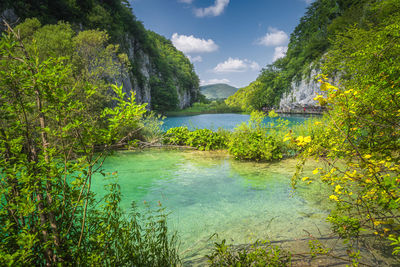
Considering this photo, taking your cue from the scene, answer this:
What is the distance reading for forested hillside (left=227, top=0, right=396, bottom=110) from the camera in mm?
38625

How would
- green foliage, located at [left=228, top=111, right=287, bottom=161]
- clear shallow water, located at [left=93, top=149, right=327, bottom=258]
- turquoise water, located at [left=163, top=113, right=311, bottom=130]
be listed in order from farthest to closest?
1. turquoise water, located at [left=163, top=113, right=311, bottom=130]
2. green foliage, located at [left=228, top=111, right=287, bottom=161]
3. clear shallow water, located at [left=93, top=149, right=327, bottom=258]

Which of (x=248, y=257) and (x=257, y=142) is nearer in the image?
(x=248, y=257)

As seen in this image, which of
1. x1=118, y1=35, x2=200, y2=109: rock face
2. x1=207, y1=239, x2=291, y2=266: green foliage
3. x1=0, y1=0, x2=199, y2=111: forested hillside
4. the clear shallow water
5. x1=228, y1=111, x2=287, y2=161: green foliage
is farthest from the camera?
x1=118, y1=35, x2=200, y2=109: rock face

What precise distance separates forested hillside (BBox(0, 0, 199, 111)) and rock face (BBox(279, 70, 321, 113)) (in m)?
31.5

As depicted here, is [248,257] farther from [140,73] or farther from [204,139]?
[140,73]

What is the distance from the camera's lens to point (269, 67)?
62.1 meters

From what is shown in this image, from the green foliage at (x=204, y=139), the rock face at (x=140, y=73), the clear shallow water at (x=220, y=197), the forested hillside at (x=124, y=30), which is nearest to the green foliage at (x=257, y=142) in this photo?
the clear shallow water at (x=220, y=197)

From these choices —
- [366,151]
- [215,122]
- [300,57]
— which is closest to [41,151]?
[366,151]

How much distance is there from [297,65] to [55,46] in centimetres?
4948

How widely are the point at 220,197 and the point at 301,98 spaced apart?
4611cm

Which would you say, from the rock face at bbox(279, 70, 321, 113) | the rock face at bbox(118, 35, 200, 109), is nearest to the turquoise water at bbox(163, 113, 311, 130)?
the rock face at bbox(279, 70, 321, 113)

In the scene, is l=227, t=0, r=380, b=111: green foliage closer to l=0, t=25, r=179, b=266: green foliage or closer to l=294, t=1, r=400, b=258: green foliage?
l=294, t=1, r=400, b=258: green foliage

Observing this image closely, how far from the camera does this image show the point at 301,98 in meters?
44.7

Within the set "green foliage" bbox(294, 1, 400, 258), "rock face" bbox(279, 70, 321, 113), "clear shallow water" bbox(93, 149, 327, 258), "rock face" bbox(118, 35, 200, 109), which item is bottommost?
"clear shallow water" bbox(93, 149, 327, 258)
